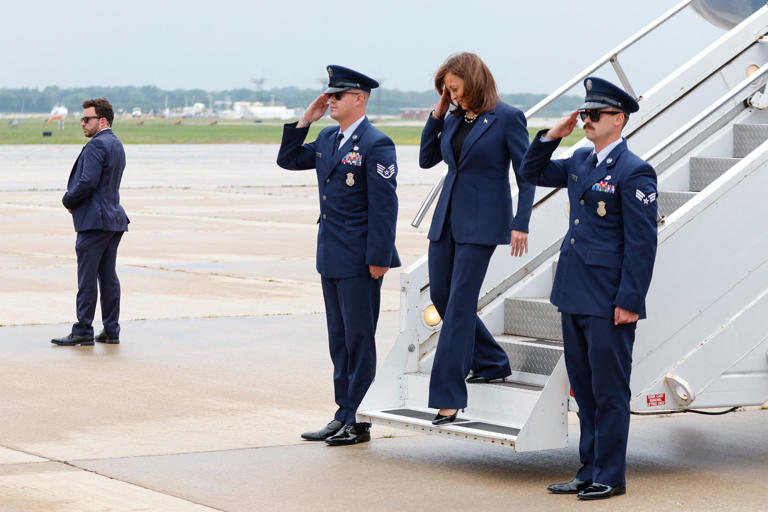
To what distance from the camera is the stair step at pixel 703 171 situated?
770 centimetres

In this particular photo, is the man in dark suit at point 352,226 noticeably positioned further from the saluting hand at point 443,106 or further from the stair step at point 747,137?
the stair step at point 747,137

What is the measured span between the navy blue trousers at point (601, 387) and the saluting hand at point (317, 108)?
75.1 inches

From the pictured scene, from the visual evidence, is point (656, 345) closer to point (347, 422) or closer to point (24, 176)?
point (347, 422)

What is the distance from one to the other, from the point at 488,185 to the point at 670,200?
1579 mm

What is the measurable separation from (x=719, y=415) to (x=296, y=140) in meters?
3.18

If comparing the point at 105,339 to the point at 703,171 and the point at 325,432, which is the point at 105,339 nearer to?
the point at 325,432

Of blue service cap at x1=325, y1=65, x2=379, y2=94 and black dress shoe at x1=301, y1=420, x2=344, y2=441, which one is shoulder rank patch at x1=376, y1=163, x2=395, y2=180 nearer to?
blue service cap at x1=325, y1=65, x2=379, y2=94

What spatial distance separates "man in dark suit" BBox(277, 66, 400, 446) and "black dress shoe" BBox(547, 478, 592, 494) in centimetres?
142

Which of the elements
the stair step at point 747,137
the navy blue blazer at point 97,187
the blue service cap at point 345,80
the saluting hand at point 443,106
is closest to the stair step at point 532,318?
the saluting hand at point 443,106

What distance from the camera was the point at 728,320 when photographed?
6438 millimetres

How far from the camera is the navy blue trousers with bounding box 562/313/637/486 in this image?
592 cm

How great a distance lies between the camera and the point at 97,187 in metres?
10.5

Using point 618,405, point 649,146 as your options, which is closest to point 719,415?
point 649,146

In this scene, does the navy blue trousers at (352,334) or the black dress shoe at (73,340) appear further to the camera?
the black dress shoe at (73,340)
